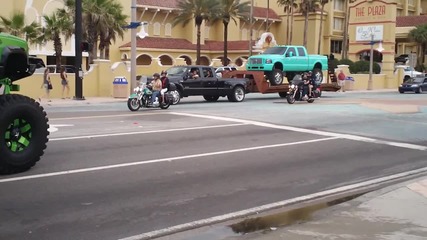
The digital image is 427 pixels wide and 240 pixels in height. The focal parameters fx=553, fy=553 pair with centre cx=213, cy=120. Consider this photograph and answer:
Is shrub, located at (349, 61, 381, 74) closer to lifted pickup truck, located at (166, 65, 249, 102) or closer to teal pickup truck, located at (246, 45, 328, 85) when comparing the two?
teal pickup truck, located at (246, 45, 328, 85)

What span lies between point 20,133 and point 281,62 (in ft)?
67.3

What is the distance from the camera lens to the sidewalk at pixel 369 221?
600cm

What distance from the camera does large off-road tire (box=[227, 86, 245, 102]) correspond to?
26938mm

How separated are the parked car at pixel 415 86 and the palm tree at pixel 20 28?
27.8 meters

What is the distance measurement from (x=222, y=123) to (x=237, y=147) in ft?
14.8

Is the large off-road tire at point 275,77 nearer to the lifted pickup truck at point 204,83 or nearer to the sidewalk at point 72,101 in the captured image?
the lifted pickup truck at point 204,83

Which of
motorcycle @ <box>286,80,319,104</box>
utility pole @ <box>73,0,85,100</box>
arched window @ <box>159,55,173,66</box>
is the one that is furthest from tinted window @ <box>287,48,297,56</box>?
arched window @ <box>159,55,173,66</box>

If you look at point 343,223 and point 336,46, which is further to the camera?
point 336,46

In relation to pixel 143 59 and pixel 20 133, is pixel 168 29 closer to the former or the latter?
pixel 143 59

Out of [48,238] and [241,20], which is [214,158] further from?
[241,20]

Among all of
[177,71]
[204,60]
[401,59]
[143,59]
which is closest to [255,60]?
[177,71]

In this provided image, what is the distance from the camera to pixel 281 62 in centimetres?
2820

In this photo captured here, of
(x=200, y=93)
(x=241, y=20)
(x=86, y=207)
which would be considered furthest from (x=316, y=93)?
(x=241, y=20)

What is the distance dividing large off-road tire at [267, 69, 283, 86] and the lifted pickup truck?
134 centimetres
